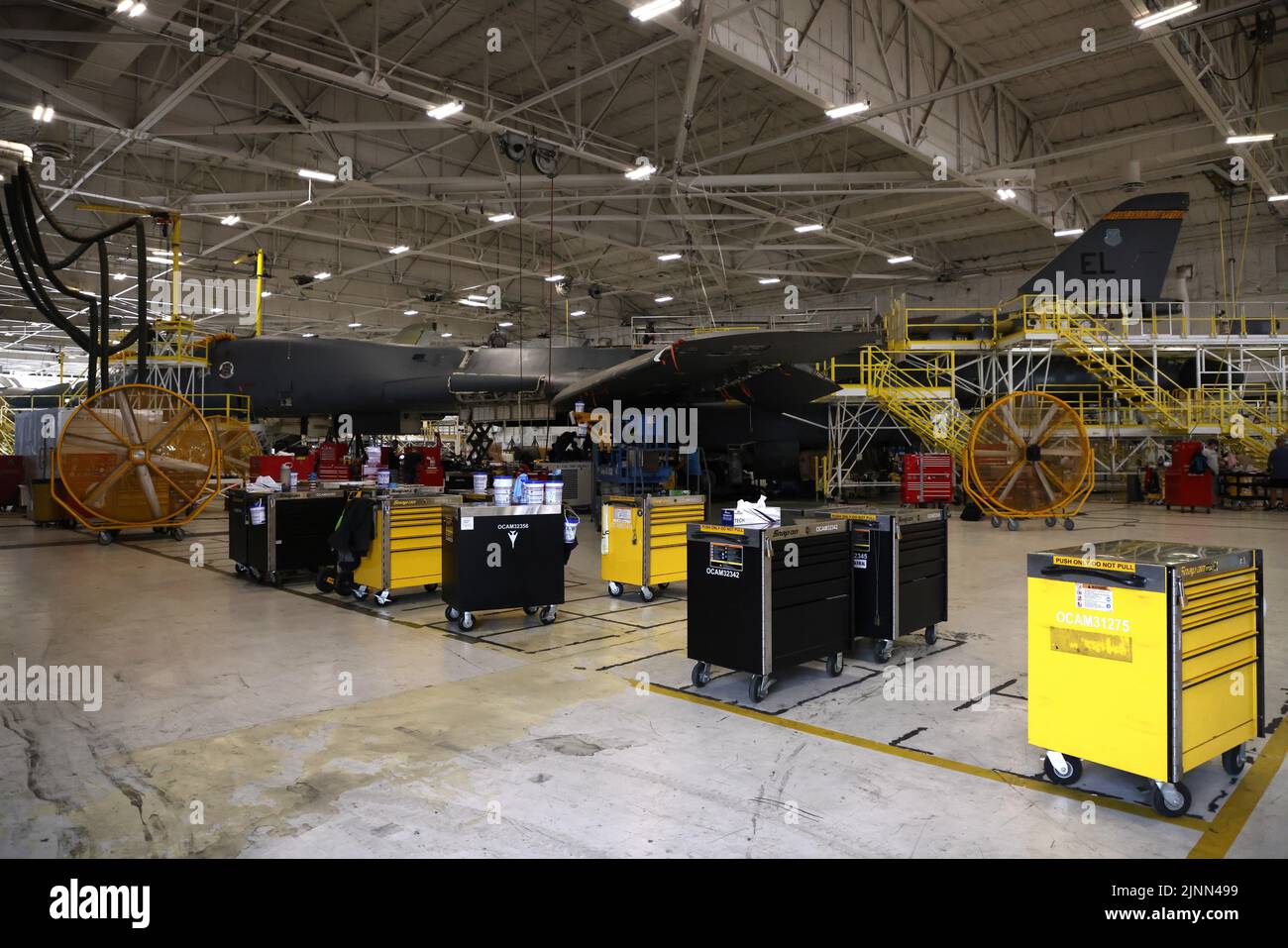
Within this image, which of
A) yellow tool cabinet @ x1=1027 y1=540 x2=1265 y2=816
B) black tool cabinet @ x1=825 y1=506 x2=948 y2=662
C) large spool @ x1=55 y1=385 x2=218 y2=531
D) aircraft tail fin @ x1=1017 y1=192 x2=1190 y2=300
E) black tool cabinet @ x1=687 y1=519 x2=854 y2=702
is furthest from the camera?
aircraft tail fin @ x1=1017 y1=192 x2=1190 y2=300

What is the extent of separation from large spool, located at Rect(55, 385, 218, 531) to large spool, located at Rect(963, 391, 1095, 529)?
37.5 ft

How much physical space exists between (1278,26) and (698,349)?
47.8 feet

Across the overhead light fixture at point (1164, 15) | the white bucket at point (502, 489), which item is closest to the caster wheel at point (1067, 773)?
the white bucket at point (502, 489)

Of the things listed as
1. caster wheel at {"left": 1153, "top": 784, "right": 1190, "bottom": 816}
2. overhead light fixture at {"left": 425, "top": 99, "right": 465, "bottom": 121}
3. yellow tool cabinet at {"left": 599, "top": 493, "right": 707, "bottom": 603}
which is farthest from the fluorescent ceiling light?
caster wheel at {"left": 1153, "top": 784, "right": 1190, "bottom": 816}

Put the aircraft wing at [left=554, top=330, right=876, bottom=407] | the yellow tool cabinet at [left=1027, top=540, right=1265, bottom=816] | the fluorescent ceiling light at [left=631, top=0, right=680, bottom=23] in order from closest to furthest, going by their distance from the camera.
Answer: the yellow tool cabinet at [left=1027, top=540, right=1265, bottom=816] < the fluorescent ceiling light at [left=631, top=0, right=680, bottom=23] < the aircraft wing at [left=554, top=330, right=876, bottom=407]

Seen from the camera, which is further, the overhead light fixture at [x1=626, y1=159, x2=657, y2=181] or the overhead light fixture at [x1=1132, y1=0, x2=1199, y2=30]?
the overhead light fixture at [x1=626, y1=159, x2=657, y2=181]

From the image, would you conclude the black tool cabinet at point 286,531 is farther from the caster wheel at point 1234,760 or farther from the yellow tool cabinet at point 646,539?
the caster wheel at point 1234,760

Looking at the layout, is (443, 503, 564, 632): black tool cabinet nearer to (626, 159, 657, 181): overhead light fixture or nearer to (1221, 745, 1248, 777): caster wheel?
(1221, 745, 1248, 777): caster wheel

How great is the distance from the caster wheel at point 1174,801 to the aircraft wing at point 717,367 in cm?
674

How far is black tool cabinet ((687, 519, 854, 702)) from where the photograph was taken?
15.0 ft

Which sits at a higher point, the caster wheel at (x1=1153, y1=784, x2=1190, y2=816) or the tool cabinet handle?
the tool cabinet handle

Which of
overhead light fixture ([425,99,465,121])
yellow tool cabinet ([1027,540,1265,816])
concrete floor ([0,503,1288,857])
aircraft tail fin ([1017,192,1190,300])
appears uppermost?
overhead light fixture ([425,99,465,121])

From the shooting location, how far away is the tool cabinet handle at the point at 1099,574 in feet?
10.2
